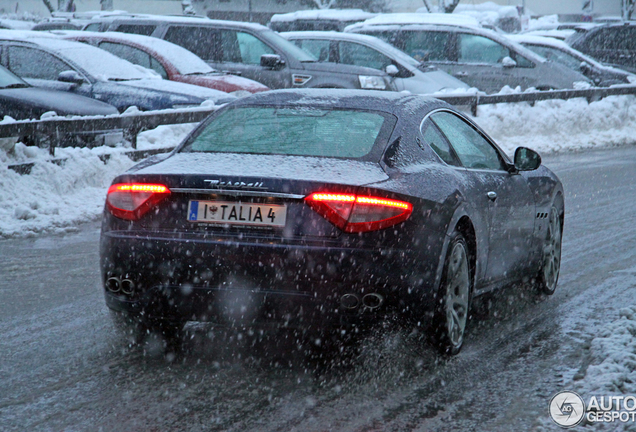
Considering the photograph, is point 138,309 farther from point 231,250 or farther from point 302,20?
point 302,20

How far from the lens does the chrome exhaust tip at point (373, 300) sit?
4.54 meters

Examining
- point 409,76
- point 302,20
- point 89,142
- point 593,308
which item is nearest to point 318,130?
point 593,308

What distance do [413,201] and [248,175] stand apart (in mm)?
805

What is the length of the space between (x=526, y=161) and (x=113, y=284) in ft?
9.38

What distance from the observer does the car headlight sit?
16.7 m

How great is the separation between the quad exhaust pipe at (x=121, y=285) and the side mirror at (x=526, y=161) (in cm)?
275

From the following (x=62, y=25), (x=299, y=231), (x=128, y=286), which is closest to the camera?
(x=299, y=231)

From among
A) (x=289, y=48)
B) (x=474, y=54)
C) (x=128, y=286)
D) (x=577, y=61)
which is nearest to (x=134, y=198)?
(x=128, y=286)

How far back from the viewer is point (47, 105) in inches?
474

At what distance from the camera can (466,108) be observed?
18.2 m

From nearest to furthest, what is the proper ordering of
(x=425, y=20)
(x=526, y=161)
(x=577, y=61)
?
(x=526, y=161)
(x=425, y=20)
(x=577, y=61)

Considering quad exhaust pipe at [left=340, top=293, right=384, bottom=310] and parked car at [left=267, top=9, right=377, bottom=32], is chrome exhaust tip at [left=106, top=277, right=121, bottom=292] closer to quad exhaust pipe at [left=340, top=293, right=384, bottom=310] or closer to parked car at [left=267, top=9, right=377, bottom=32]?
quad exhaust pipe at [left=340, top=293, right=384, bottom=310]

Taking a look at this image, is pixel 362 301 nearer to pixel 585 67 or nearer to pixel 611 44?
pixel 585 67

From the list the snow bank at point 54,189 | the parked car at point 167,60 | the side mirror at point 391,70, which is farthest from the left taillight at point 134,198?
the side mirror at point 391,70
